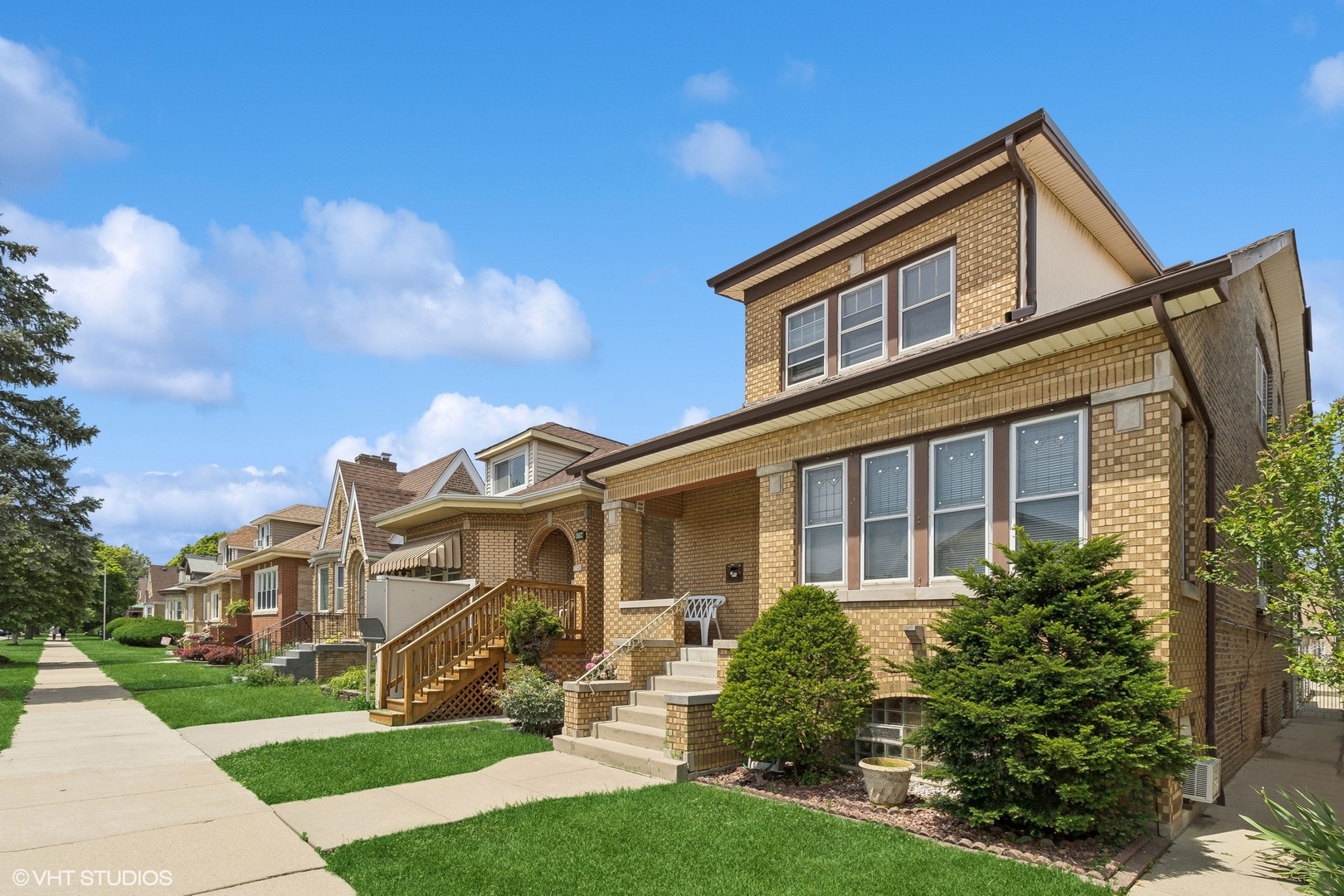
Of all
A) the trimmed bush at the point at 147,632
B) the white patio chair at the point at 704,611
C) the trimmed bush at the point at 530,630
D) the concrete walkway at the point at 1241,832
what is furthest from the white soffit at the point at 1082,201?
the trimmed bush at the point at 147,632

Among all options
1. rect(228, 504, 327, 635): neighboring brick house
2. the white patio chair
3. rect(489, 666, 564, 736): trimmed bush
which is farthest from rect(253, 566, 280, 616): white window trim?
the white patio chair

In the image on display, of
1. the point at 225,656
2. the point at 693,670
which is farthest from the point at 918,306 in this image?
the point at 225,656

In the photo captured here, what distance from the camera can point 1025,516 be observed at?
8664 mm

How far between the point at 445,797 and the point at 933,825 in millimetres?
5031

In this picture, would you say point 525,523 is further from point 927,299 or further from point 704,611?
point 927,299

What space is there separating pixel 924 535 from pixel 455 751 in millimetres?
6880

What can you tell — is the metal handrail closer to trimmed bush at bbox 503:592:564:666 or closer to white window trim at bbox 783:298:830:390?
trimmed bush at bbox 503:592:564:666

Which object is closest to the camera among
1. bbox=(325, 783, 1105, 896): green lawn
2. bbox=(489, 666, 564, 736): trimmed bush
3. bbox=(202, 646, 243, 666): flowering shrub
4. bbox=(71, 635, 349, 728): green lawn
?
bbox=(325, 783, 1105, 896): green lawn

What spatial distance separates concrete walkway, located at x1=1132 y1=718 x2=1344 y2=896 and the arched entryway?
1400cm

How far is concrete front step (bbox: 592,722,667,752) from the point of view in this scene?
1069 cm

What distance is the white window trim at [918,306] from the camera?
1127 centimetres

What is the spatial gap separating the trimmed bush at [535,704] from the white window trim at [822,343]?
6.26m

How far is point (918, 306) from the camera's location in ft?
38.9

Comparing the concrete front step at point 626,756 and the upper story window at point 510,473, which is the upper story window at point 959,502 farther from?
the upper story window at point 510,473
